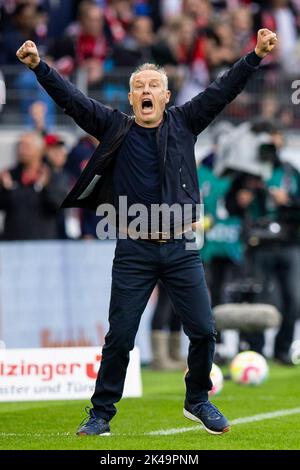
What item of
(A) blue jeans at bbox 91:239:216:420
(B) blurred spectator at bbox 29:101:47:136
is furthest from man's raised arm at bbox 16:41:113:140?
(B) blurred spectator at bbox 29:101:47:136

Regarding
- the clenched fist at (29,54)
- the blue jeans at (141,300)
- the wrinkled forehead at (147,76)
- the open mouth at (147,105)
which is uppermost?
the clenched fist at (29,54)

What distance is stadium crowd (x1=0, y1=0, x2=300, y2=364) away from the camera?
1452 cm

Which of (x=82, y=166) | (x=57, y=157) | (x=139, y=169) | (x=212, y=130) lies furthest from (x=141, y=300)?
(x=212, y=130)

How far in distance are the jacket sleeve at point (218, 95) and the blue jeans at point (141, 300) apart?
32.2 inches

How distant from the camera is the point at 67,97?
7.90 metres

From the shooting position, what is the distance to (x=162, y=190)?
26.1 feet

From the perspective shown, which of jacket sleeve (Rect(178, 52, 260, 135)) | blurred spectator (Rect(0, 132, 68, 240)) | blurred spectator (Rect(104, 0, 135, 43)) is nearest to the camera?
jacket sleeve (Rect(178, 52, 260, 135))

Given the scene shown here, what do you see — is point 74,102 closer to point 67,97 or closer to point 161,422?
point 67,97

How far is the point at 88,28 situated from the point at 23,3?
3.19ft

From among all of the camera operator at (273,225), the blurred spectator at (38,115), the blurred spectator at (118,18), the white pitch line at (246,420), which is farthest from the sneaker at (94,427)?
the blurred spectator at (118,18)

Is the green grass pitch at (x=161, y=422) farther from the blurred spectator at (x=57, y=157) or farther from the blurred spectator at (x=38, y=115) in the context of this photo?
the blurred spectator at (x=38, y=115)

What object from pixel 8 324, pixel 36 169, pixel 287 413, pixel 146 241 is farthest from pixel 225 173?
pixel 146 241

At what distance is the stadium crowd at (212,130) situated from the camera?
14.5 meters

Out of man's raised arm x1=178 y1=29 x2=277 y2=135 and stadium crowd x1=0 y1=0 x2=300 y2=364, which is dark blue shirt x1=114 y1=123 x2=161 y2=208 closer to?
man's raised arm x1=178 y1=29 x2=277 y2=135
